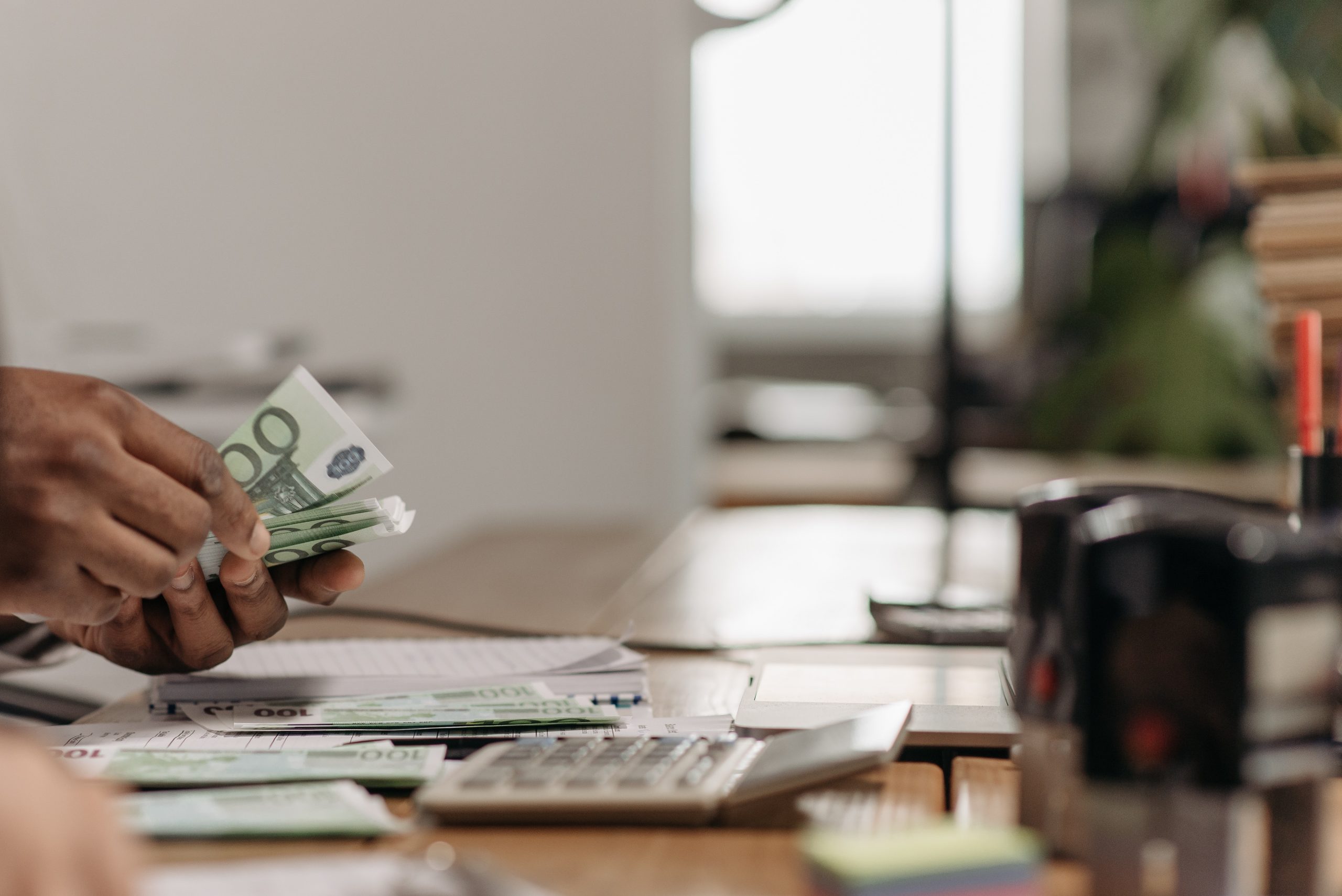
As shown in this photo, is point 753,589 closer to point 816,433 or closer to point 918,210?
point 816,433

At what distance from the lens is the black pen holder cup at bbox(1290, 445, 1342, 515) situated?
0.76 metres

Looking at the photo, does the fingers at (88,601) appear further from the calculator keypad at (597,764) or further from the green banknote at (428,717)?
the calculator keypad at (597,764)

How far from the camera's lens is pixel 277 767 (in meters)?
0.58

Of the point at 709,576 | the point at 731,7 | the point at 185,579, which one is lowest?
the point at 709,576

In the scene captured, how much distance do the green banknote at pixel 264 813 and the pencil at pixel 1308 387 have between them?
1.97 ft

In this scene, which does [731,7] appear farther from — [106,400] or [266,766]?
[266,766]

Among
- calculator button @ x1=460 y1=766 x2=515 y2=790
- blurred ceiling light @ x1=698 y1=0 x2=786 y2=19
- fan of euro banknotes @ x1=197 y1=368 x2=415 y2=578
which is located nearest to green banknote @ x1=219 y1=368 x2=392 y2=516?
fan of euro banknotes @ x1=197 y1=368 x2=415 y2=578

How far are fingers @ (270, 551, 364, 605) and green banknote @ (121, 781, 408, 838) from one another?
0.22m

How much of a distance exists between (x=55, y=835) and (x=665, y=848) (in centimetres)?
22

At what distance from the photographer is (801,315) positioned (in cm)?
512

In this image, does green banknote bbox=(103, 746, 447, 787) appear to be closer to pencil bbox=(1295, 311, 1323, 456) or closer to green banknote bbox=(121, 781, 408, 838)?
green banknote bbox=(121, 781, 408, 838)

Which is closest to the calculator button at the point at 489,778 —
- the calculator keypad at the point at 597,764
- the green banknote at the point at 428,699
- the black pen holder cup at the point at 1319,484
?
the calculator keypad at the point at 597,764

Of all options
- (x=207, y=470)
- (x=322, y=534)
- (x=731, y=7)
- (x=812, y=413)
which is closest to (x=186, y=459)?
(x=207, y=470)

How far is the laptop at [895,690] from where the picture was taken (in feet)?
2.10
